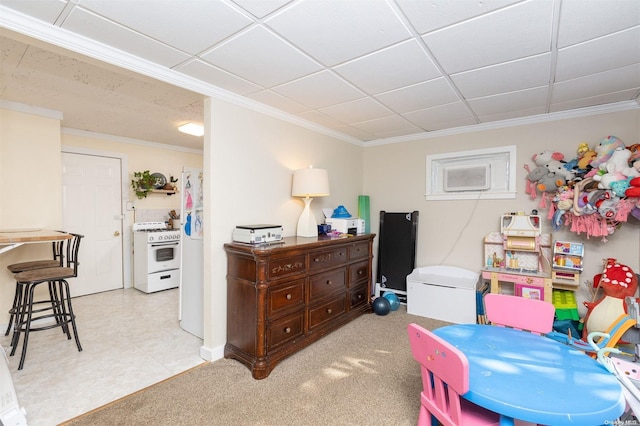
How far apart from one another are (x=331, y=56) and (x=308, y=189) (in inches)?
54.2

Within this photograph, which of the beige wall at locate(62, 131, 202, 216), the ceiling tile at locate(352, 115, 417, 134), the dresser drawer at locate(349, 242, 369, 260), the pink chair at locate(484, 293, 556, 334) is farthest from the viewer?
the beige wall at locate(62, 131, 202, 216)

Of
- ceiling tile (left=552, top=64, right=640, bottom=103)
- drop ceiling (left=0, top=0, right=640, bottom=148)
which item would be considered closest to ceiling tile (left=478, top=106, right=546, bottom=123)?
drop ceiling (left=0, top=0, right=640, bottom=148)

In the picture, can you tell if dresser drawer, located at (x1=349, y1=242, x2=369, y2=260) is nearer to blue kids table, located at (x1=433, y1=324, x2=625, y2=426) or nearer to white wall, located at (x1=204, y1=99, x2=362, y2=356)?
white wall, located at (x1=204, y1=99, x2=362, y2=356)

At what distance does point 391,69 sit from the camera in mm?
2227

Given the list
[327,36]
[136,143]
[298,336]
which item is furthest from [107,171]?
[327,36]

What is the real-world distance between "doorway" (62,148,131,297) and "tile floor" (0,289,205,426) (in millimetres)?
852

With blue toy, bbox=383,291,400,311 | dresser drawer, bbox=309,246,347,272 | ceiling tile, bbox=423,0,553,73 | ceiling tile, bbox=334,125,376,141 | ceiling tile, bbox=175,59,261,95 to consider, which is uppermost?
ceiling tile, bbox=423,0,553,73

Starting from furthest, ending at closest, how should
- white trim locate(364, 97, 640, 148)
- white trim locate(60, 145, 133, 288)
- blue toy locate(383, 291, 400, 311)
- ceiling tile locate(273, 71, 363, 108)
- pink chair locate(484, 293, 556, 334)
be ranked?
white trim locate(60, 145, 133, 288), blue toy locate(383, 291, 400, 311), white trim locate(364, 97, 640, 148), ceiling tile locate(273, 71, 363, 108), pink chair locate(484, 293, 556, 334)

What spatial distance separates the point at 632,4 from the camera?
4.96 feet

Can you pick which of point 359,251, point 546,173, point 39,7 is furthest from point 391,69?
point 546,173

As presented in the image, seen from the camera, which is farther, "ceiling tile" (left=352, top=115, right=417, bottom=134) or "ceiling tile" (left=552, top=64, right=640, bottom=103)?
"ceiling tile" (left=352, top=115, right=417, bottom=134)

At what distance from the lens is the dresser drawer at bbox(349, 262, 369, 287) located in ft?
11.1

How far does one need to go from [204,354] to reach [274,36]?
253cm

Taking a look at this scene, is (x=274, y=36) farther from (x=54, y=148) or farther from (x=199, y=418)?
(x=54, y=148)
